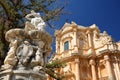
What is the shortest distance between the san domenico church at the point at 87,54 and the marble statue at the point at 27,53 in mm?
16777

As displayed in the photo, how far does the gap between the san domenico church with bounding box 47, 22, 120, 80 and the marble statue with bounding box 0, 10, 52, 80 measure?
16.8m

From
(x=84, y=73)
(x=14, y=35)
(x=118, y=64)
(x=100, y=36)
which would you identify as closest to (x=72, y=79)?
(x=84, y=73)

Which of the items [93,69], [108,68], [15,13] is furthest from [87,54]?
[15,13]

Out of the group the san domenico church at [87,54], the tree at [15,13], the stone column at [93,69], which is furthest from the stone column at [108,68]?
the tree at [15,13]

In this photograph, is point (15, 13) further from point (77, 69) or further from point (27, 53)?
point (77, 69)

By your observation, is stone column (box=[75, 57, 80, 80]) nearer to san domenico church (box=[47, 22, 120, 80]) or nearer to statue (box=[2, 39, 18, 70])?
san domenico church (box=[47, 22, 120, 80])

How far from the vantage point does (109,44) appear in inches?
931

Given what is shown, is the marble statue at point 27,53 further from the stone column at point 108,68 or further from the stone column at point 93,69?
the stone column at point 93,69

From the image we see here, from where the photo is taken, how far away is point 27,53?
5.07m

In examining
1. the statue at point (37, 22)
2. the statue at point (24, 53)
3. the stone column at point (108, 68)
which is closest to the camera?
the statue at point (24, 53)

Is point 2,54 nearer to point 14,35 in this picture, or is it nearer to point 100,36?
point 14,35

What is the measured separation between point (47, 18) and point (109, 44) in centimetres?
1405

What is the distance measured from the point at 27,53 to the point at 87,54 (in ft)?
65.0

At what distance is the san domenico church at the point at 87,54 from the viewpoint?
22.2m
